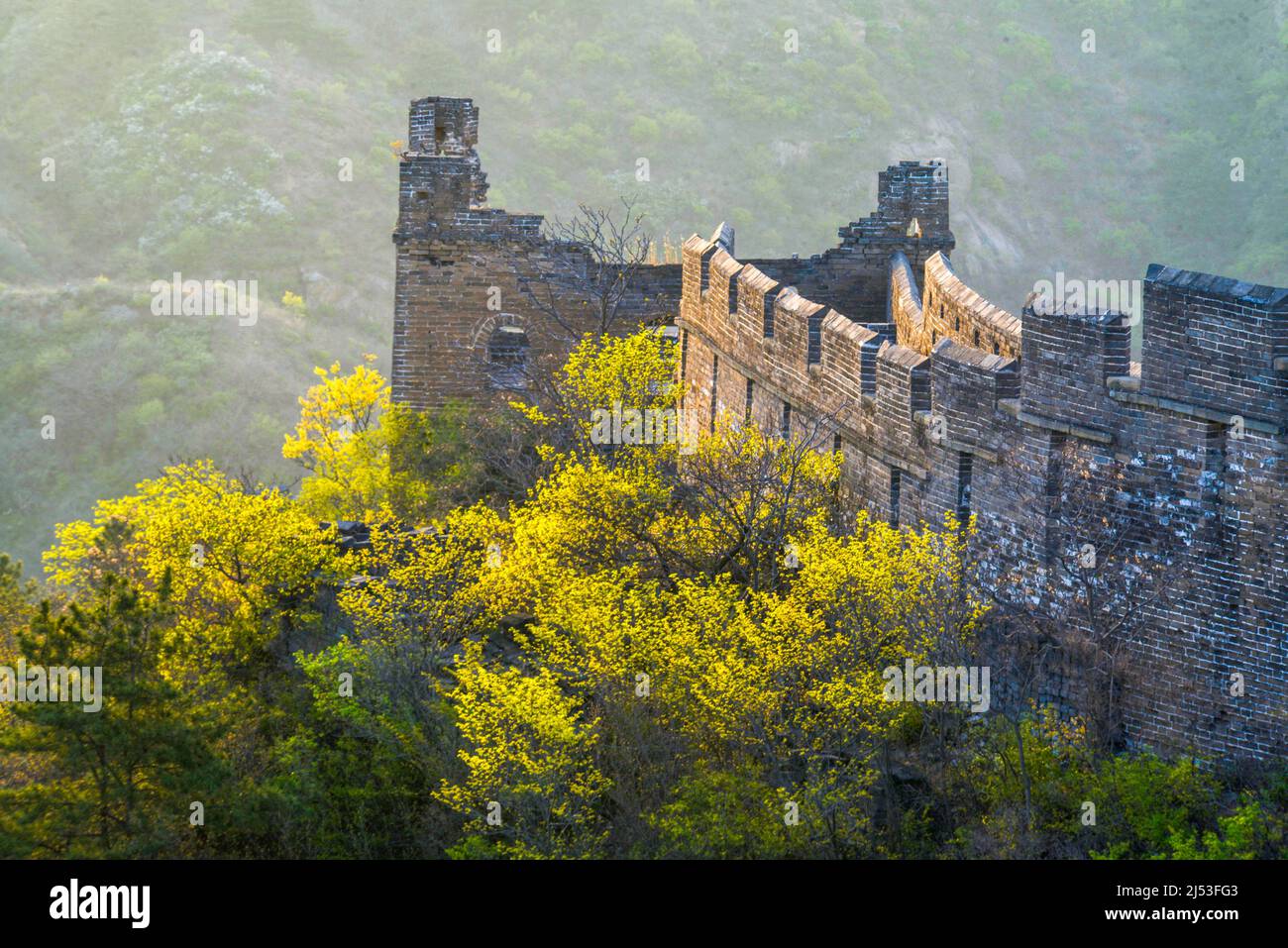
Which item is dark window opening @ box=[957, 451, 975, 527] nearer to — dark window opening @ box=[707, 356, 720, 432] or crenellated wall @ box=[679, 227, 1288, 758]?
crenellated wall @ box=[679, 227, 1288, 758]

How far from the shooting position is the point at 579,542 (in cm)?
Result: 2531

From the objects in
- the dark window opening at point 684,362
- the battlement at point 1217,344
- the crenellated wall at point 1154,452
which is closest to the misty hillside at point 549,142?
the dark window opening at point 684,362

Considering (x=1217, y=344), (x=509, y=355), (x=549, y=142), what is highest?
(x=549, y=142)

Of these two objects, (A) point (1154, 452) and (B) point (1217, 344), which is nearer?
(B) point (1217, 344)

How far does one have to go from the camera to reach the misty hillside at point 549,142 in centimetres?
9788

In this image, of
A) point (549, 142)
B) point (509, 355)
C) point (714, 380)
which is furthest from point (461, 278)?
point (549, 142)

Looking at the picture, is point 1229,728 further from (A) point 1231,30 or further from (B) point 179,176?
(A) point 1231,30

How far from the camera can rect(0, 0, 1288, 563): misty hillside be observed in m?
97.9

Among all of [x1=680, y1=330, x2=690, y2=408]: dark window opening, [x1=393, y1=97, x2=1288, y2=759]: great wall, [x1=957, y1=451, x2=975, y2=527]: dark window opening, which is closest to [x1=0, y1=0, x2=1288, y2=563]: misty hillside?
[x1=680, y1=330, x2=690, y2=408]: dark window opening

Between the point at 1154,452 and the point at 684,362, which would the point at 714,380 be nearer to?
the point at 684,362

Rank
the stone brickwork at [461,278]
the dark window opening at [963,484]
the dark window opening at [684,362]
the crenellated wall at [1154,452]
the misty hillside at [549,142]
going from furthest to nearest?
the misty hillside at [549,142], the stone brickwork at [461,278], the dark window opening at [684,362], the dark window opening at [963,484], the crenellated wall at [1154,452]

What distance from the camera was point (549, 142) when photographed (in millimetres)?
113250

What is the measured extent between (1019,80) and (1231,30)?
11.8 metres

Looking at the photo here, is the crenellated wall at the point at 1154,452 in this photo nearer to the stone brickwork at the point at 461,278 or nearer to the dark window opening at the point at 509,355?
the dark window opening at the point at 509,355
